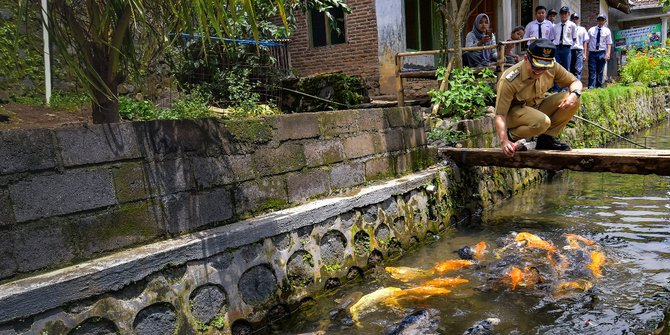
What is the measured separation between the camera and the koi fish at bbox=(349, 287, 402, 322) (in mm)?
4582

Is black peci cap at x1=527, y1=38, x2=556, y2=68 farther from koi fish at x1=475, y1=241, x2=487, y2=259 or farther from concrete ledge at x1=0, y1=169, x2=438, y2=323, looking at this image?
concrete ledge at x1=0, y1=169, x2=438, y2=323

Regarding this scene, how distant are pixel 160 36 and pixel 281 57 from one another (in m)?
8.14

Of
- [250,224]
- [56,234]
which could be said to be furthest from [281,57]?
[56,234]

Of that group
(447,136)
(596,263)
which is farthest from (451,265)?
(447,136)

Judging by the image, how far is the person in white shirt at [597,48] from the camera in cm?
1496

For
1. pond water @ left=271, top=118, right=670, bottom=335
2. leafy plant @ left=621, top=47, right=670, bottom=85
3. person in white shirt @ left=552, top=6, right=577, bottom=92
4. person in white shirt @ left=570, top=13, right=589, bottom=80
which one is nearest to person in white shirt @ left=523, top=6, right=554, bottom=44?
person in white shirt @ left=552, top=6, right=577, bottom=92

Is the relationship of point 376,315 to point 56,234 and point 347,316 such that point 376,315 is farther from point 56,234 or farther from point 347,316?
point 56,234

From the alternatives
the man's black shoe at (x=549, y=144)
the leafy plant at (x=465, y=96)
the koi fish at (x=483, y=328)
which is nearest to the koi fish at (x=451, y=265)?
the koi fish at (x=483, y=328)

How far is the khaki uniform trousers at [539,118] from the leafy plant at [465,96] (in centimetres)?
206

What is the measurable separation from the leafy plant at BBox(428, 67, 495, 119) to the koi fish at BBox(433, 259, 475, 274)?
3.47 m

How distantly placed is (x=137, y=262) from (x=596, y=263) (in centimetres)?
455

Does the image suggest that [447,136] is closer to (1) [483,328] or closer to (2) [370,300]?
(2) [370,300]

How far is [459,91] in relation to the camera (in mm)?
8633

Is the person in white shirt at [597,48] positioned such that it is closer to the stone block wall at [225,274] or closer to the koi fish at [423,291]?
the stone block wall at [225,274]
